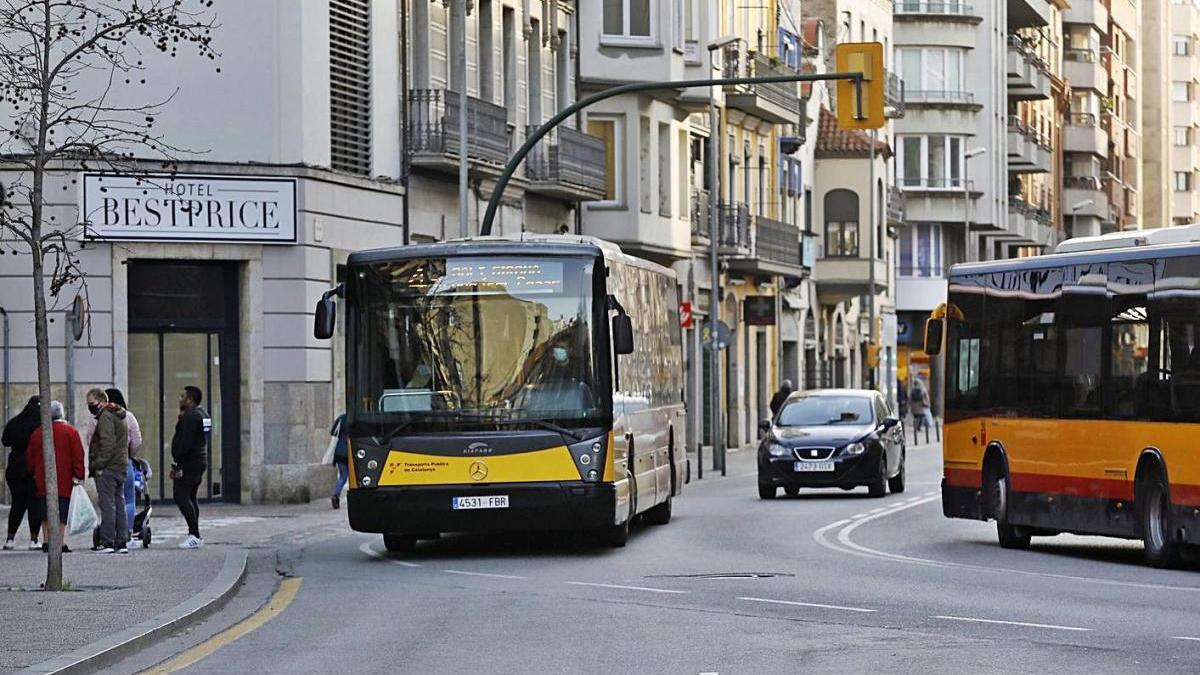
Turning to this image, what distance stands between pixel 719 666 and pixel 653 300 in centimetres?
1523

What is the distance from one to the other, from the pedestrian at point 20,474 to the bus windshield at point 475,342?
14.0ft

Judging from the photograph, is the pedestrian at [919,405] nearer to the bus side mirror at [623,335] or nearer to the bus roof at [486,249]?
the bus roof at [486,249]

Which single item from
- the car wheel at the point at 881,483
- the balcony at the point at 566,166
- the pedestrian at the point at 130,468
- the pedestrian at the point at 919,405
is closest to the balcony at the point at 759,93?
the pedestrian at the point at 919,405

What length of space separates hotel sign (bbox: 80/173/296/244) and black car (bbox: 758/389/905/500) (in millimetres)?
7494

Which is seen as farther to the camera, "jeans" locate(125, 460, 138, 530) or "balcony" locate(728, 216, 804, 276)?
"balcony" locate(728, 216, 804, 276)

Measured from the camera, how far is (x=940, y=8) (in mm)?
91875

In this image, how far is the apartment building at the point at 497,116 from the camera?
41406 millimetres

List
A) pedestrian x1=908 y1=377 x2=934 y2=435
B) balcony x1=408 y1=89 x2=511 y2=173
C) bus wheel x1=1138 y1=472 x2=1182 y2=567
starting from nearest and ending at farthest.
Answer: bus wheel x1=1138 y1=472 x2=1182 y2=567 < balcony x1=408 y1=89 x2=511 y2=173 < pedestrian x1=908 y1=377 x2=934 y2=435

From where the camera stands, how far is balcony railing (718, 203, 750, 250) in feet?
202

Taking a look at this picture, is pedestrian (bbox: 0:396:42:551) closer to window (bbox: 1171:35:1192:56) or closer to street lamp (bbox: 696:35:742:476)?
street lamp (bbox: 696:35:742:476)

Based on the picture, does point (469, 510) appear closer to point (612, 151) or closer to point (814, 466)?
point (814, 466)

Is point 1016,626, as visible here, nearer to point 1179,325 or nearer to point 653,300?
point 1179,325

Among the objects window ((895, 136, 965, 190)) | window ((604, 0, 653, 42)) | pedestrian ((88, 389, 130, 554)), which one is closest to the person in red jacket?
pedestrian ((88, 389, 130, 554))

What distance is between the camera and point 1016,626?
16.5m
